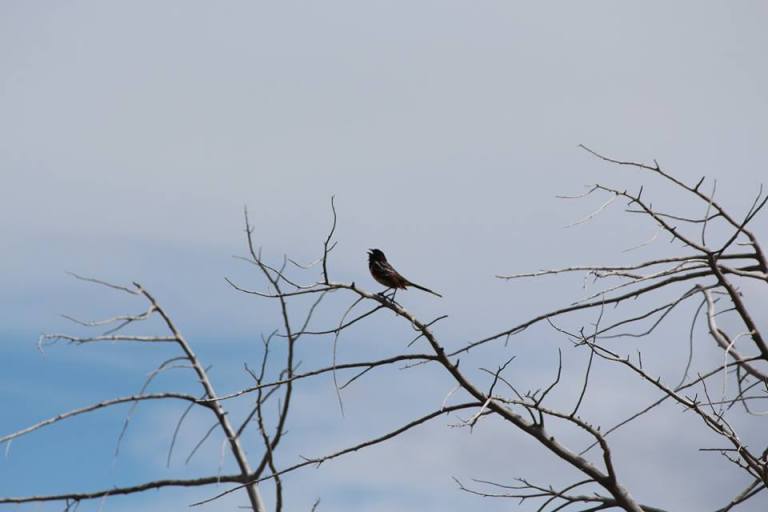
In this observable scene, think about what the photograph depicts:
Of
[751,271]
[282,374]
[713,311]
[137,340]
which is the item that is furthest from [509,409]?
[137,340]

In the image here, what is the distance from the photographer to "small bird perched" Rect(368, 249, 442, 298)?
670 cm

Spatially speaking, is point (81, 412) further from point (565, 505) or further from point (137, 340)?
point (565, 505)

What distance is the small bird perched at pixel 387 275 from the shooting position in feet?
22.0

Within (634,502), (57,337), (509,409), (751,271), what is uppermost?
(57,337)

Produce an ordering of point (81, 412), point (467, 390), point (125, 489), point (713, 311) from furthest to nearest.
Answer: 1. point (125, 489)
2. point (81, 412)
3. point (467, 390)
4. point (713, 311)

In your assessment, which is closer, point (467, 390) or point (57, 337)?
point (467, 390)

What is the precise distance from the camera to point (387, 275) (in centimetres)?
671

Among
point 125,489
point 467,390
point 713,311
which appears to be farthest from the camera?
point 125,489

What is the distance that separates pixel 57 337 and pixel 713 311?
14.7ft

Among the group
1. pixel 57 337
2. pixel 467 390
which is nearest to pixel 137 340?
pixel 57 337

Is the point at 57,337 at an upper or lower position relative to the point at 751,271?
upper

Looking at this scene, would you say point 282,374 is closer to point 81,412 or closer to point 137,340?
point 137,340

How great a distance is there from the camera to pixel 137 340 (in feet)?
22.9

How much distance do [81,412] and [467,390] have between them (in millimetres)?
3019
